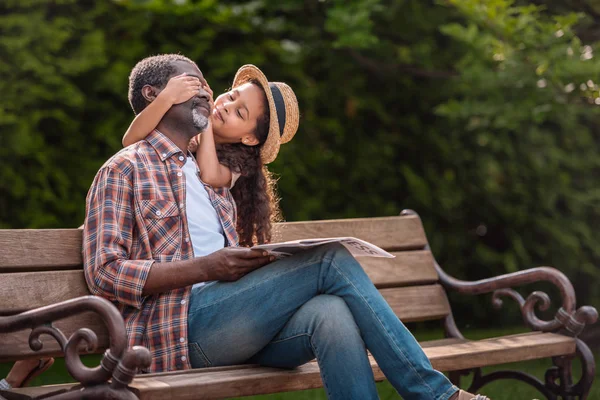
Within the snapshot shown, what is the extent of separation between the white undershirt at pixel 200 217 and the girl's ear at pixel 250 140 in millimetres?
300

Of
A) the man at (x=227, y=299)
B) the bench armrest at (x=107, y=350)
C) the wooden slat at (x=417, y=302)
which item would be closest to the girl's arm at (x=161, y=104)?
the man at (x=227, y=299)

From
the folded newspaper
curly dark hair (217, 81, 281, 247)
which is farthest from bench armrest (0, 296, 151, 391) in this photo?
curly dark hair (217, 81, 281, 247)

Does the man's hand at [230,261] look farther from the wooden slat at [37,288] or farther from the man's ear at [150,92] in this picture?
the man's ear at [150,92]

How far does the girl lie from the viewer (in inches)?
131

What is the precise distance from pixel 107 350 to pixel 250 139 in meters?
1.22

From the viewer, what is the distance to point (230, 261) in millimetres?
2781

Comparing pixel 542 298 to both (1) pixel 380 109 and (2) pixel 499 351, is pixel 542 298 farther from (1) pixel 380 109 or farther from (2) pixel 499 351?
(1) pixel 380 109

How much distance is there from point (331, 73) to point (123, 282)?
3.57 meters

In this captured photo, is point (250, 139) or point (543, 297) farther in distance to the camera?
point (543, 297)

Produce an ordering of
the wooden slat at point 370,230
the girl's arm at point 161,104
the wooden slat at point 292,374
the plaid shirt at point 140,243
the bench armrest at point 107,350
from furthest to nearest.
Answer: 1. the wooden slat at point 370,230
2. the girl's arm at point 161,104
3. the plaid shirt at point 140,243
4. the wooden slat at point 292,374
5. the bench armrest at point 107,350

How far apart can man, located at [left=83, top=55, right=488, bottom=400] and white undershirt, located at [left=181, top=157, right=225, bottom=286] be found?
9cm

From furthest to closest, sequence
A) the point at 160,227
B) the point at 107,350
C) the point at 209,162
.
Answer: the point at 209,162 < the point at 160,227 < the point at 107,350

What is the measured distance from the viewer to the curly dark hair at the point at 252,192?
337 centimetres

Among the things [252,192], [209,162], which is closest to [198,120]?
[209,162]
